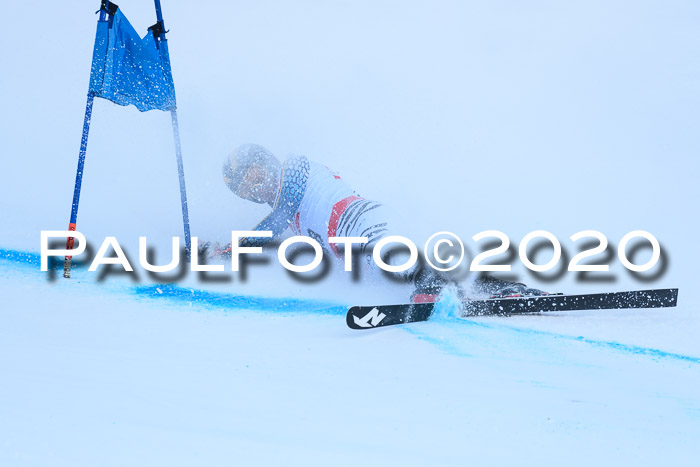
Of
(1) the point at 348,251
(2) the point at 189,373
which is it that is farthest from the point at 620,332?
(2) the point at 189,373

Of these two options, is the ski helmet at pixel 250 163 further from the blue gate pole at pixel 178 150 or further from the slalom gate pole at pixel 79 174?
the slalom gate pole at pixel 79 174

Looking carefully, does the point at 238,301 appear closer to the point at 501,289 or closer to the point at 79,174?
the point at 79,174

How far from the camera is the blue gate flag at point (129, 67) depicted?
281 centimetres

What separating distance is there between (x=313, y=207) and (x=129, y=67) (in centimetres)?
125

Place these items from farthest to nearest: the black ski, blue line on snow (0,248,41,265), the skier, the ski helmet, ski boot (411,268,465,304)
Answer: the ski helmet < blue line on snow (0,248,41,265) < the skier < ski boot (411,268,465,304) < the black ski

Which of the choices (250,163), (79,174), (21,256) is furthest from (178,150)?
(21,256)

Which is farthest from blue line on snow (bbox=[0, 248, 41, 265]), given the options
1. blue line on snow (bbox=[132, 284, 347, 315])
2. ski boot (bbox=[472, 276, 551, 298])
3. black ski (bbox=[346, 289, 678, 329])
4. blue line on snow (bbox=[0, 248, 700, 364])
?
ski boot (bbox=[472, 276, 551, 298])

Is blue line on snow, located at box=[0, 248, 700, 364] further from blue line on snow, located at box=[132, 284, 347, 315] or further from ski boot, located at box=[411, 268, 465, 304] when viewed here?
ski boot, located at box=[411, 268, 465, 304]

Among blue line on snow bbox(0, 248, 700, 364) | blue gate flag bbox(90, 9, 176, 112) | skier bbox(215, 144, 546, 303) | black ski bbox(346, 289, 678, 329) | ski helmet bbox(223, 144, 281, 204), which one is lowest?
blue line on snow bbox(0, 248, 700, 364)

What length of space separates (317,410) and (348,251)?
5.08 ft

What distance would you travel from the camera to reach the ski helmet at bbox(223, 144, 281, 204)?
3.71 meters

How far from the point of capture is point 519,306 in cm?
250

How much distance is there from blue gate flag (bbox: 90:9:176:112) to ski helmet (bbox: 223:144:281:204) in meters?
0.57

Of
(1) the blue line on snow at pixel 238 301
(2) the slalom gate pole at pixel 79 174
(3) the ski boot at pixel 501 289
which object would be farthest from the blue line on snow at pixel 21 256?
(3) the ski boot at pixel 501 289
